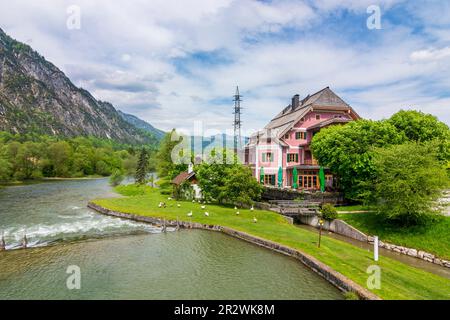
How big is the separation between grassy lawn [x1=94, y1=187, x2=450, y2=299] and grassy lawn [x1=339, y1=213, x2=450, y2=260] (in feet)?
16.0

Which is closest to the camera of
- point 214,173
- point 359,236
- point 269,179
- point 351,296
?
point 351,296

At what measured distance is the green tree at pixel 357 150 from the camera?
3459cm

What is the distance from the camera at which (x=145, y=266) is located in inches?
789

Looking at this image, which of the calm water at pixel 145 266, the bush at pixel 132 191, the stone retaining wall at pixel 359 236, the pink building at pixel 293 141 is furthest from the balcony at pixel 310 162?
the bush at pixel 132 191

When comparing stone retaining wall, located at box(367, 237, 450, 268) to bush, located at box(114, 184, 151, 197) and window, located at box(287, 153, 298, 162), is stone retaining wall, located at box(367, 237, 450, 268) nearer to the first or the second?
window, located at box(287, 153, 298, 162)

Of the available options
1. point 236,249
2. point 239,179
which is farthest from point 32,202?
point 236,249

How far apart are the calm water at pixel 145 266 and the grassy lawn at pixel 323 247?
213 cm

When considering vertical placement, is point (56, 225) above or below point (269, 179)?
below

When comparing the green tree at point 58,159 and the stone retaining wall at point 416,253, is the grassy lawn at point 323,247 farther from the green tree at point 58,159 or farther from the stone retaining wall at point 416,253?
the green tree at point 58,159

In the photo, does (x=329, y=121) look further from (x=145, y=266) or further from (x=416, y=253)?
(x=145, y=266)

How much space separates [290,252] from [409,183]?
13152mm

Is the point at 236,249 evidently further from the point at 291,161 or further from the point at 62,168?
the point at 62,168

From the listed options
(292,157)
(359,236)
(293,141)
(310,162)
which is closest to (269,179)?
(292,157)
